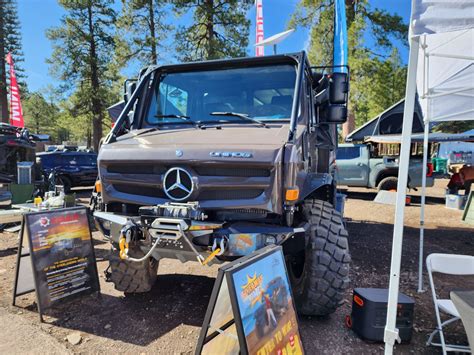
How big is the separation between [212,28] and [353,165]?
9.43 metres

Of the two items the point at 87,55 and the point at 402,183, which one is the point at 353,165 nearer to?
the point at 402,183

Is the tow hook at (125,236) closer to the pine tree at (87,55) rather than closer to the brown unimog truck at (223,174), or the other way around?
the brown unimog truck at (223,174)

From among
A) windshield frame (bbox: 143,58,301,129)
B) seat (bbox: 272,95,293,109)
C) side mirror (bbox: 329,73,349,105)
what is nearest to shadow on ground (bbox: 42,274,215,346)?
windshield frame (bbox: 143,58,301,129)

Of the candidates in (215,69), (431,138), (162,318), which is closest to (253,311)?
(162,318)

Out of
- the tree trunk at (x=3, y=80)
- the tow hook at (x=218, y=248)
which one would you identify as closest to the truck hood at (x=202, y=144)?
the tow hook at (x=218, y=248)

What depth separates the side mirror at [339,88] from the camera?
11.7 feet

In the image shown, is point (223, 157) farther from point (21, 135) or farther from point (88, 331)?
point (21, 135)

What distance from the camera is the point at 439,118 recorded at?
546cm

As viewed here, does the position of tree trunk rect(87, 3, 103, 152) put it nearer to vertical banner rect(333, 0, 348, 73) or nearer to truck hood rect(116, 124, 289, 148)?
vertical banner rect(333, 0, 348, 73)

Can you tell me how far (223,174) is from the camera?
2.87 meters

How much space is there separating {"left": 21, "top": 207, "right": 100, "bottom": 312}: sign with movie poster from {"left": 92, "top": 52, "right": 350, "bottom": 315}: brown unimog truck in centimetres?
40

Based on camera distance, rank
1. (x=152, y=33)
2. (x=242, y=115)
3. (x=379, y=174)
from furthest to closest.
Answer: (x=152, y=33) < (x=379, y=174) < (x=242, y=115)

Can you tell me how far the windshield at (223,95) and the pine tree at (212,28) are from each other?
12.9 metres

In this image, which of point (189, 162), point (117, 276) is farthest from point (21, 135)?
point (189, 162)
